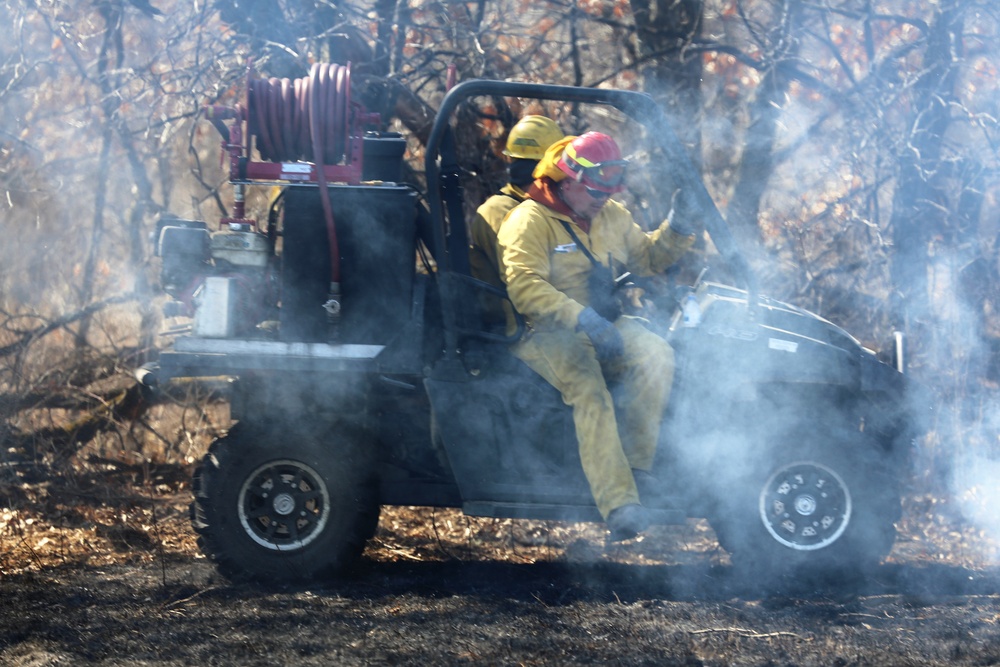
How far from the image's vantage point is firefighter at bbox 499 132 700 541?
15.6 feet

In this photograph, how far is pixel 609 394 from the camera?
4914 mm

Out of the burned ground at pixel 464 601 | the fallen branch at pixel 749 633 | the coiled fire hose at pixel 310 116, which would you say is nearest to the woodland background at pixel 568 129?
the burned ground at pixel 464 601

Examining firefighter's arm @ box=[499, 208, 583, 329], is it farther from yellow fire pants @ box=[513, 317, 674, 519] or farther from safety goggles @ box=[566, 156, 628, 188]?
safety goggles @ box=[566, 156, 628, 188]

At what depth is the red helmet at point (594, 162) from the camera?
5.03 m

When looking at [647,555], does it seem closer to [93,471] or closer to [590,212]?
[590,212]

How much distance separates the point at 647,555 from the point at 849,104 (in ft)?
11.7

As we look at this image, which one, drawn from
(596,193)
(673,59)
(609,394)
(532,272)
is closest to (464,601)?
(609,394)

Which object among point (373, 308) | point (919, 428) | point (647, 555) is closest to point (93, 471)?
point (373, 308)

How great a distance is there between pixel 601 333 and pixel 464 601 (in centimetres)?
141

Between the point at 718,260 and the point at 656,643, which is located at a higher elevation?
the point at 718,260

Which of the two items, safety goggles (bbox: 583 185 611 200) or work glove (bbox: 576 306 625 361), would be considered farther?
safety goggles (bbox: 583 185 611 200)

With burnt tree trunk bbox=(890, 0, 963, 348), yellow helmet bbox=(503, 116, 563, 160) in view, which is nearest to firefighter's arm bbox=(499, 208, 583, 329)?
yellow helmet bbox=(503, 116, 563, 160)

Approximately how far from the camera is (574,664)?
4.00m

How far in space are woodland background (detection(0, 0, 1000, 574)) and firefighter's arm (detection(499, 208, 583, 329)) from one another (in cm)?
221
